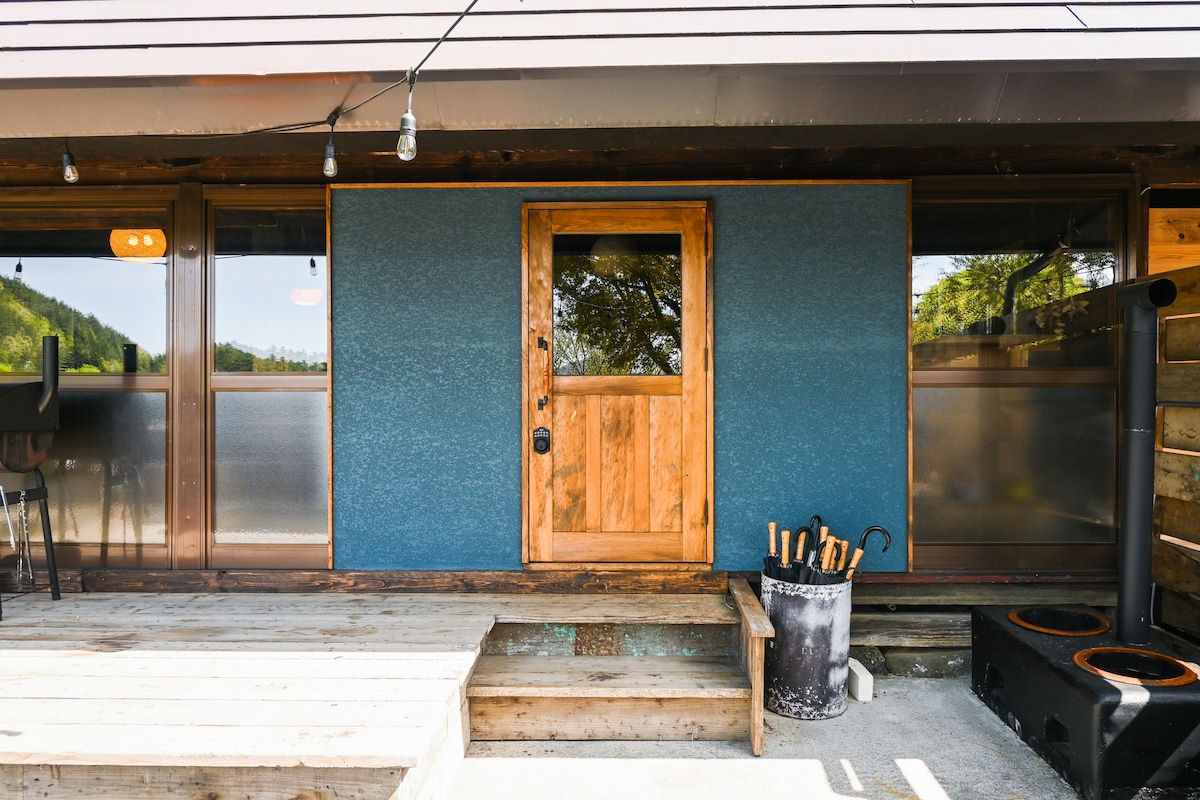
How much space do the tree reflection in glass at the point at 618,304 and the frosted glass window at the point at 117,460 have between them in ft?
6.82

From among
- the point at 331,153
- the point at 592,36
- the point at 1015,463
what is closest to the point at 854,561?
the point at 1015,463

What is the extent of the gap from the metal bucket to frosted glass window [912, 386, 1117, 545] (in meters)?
0.82

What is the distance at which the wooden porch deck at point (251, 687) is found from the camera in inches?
77.4

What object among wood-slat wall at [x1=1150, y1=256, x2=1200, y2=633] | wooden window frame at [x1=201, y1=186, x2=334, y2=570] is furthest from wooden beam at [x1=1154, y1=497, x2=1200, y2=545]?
wooden window frame at [x1=201, y1=186, x2=334, y2=570]

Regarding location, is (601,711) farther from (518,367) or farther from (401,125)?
(401,125)

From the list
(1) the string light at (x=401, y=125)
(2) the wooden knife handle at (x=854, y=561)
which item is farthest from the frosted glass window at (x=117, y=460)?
(2) the wooden knife handle at (x=854, y=561)

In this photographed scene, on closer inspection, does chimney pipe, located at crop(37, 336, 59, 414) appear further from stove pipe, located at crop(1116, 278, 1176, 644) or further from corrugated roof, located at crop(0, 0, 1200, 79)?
stove pipe, located at crop(1116, 278, 1176, 644)

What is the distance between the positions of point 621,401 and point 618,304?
480 mm

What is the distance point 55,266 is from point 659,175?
3068 millimetres

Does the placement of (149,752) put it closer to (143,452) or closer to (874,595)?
(143,452)

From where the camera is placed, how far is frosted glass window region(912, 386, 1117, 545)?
3422 millimetres

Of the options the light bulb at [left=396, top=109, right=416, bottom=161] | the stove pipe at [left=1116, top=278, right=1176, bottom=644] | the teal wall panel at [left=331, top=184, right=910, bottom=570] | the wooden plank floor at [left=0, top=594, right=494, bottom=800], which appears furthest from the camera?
the teal wall panel at [left=331, top=184, right=910, bottom=570]

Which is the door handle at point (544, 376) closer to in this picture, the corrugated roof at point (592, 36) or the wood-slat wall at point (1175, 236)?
the corrugated roof at point (592, 36)

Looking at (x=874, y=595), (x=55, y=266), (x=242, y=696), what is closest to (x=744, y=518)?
(x=874, y=595)
